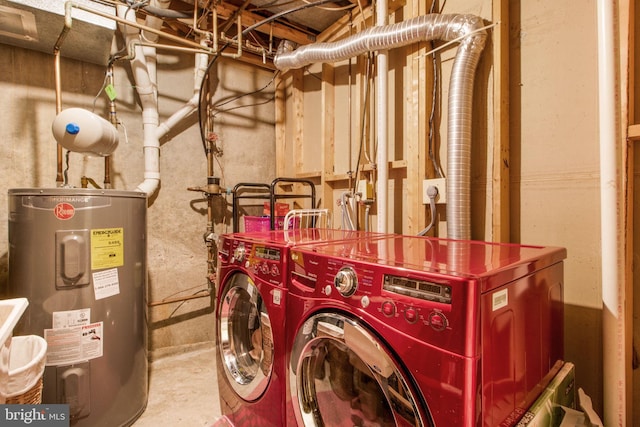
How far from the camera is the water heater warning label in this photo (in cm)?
141

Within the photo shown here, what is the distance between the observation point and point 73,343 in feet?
4.74

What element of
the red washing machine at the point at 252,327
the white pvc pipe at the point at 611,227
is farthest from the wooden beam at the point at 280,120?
the white pvc pipe at the point at 611,227

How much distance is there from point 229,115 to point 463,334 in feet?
8.56

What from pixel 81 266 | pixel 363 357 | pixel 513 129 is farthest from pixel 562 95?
pixel 81 266

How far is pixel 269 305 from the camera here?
1.16 metres

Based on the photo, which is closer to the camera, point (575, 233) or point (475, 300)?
point (475, 300)

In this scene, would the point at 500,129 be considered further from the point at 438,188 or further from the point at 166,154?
the point at 166,154

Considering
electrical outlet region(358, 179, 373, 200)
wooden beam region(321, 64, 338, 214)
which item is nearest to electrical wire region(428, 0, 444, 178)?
electrical outlet region(358, 179, 373, 200)

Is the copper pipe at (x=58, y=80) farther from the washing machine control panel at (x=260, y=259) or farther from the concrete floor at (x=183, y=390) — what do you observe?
the concrete floor at (x=183, y=390)

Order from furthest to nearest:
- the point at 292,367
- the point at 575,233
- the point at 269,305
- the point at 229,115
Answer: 1. the point at 229,115
2. the point at 575,233
3. the point at 269,305
4. the point at 292,367

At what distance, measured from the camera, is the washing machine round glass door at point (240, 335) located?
1.38 m

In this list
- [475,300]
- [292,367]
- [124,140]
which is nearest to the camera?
[475,300]

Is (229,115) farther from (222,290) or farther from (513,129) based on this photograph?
(513,129)

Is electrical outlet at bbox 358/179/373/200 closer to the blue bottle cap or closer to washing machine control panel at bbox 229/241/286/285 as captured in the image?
washing machine control panel at bbox 229/241/286/285
